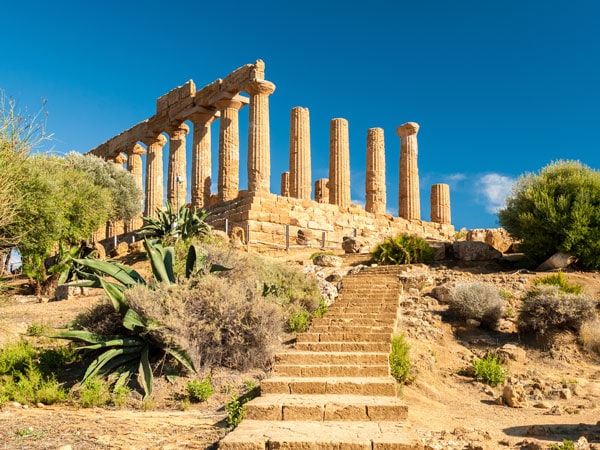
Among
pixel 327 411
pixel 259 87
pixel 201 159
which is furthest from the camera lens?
pixel 201 159

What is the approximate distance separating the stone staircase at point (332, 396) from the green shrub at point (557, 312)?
3.04 m

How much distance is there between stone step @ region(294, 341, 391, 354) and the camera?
859 cm

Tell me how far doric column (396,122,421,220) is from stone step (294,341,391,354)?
2256 centimetres

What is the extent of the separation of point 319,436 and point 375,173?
2575cm

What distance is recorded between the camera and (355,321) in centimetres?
1023

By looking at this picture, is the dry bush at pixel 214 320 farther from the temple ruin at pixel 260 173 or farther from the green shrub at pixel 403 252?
the temple ruin at pixel 260 173

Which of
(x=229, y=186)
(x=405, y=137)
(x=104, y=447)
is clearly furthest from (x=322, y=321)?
(x=405, y=137)

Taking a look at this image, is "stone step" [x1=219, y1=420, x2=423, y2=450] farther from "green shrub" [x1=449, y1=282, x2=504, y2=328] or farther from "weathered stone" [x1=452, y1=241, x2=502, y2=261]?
"weathered stone" [x1=452, y1=241, x2=502, y2=261]

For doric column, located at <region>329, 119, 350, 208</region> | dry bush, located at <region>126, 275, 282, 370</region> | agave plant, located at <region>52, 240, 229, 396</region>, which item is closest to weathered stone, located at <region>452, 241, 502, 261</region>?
dry bush, located at <region>126, 275, 282, 370</region>

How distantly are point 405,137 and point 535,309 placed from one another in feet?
70.4

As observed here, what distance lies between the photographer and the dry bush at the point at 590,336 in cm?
1074

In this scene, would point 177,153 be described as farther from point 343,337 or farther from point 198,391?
point 198,391

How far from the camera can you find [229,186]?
26.9 metres

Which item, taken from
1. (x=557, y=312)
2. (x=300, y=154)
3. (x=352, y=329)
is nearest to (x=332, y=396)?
(x=352, y=329)
